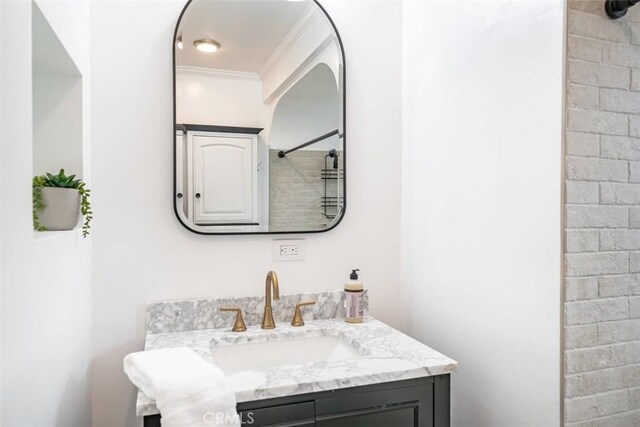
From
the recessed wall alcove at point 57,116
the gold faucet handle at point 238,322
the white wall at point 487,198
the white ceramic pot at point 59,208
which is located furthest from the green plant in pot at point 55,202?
the white wall at point 487,198

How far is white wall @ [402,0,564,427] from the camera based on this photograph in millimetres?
1238

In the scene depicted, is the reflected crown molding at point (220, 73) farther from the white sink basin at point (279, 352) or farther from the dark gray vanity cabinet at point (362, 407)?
the dark gray vanity cabinet at point (362, 407)

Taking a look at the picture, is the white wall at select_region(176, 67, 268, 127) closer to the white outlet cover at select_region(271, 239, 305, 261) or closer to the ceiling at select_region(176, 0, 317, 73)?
the ceiling at select_region(176, 0, 317, 73)

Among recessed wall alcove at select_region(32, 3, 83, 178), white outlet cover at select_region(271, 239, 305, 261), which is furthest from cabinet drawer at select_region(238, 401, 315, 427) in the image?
recessed wall alcove at select_region(32, 3, 83, 178)

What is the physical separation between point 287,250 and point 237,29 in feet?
2.85

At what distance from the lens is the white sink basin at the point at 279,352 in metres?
1.54

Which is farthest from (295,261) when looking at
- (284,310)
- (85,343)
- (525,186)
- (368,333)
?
(525,186)

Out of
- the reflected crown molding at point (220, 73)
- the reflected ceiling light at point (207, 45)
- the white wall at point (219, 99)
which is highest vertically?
the reflected ceiling light at point (207, 45)

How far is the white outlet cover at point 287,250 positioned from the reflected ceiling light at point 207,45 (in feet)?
2.50

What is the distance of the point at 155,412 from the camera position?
107 centimetres

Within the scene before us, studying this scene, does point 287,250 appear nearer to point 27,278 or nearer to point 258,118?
point 258,118

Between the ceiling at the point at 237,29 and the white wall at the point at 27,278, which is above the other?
the ceiling at the point at 237,29

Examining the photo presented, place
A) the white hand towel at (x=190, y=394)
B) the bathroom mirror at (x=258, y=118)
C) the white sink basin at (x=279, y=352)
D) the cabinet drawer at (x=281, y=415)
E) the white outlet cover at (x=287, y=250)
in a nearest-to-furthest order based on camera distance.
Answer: the white hand towel at (x=190, y=394) < the cabinet drawer at (x=281, y=415) < the white sink basin at (x=279, y=352) < the bathroom mirror at (x=258, y=118) < the white outlet cover at (x=287, y=250)

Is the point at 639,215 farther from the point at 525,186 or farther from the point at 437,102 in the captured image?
the point at 437,102
